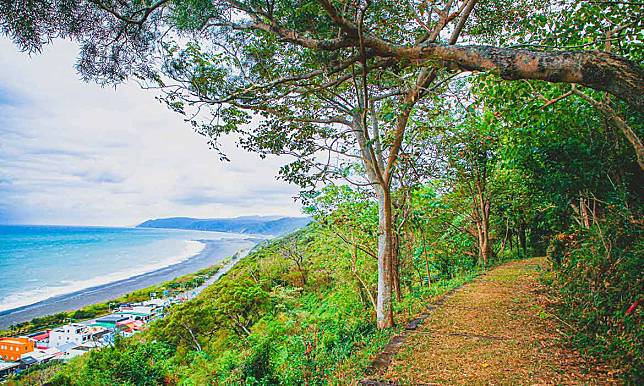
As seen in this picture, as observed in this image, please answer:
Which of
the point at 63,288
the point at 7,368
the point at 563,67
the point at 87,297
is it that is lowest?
the point at 87,297

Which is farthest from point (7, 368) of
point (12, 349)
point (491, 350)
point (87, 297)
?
point (87, 297)

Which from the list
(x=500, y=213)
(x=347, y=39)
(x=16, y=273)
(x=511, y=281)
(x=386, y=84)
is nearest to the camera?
(x=347, y=39)

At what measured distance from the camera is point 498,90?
380 cm

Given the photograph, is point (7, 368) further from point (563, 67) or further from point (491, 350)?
point (563, 67)

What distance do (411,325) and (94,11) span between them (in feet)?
18.8

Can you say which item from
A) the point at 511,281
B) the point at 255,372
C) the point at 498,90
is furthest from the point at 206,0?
the point at 511,281

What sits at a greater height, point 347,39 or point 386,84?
point 386,84

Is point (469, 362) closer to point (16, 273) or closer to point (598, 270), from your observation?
point (598, 270)

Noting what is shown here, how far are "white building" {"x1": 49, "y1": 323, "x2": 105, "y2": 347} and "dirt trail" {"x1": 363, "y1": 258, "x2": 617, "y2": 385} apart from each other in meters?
17.3

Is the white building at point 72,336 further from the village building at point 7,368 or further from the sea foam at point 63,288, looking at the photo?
the sea foam at point 63,288

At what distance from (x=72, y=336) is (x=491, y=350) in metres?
19.6

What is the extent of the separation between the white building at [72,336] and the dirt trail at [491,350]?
17284 millimetres

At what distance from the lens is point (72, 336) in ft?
55.4

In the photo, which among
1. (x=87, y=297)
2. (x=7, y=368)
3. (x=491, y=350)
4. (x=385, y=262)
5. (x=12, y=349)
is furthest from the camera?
(x=87, y=297)
